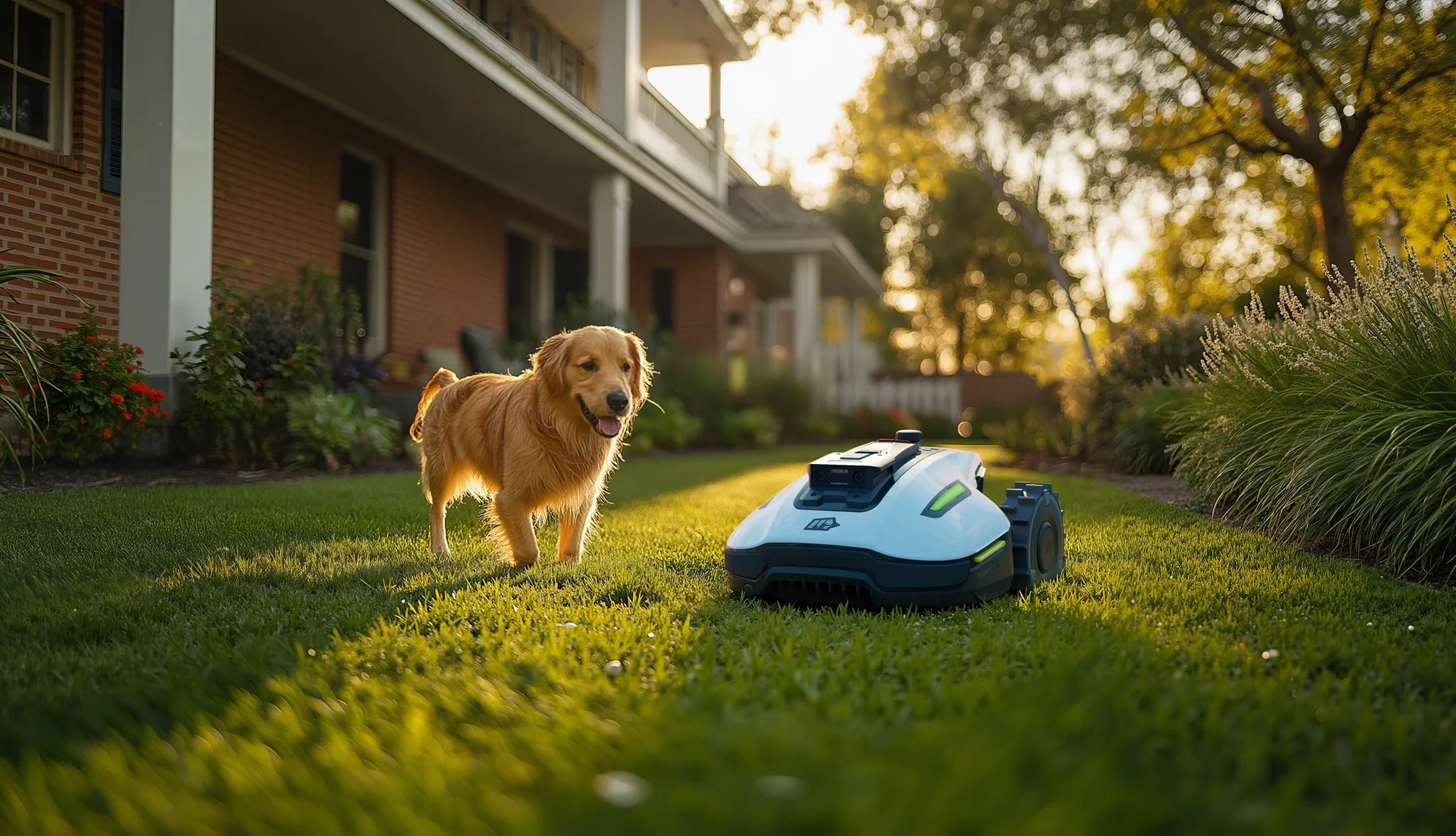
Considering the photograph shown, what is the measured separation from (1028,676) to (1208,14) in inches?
372

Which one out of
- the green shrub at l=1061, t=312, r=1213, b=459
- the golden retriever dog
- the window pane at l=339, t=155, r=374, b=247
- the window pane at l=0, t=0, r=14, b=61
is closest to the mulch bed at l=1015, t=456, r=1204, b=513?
the green shrub at l=1061, t=312, r=1213, b=459

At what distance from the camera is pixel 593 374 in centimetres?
394

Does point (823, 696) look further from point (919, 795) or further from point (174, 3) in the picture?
point (174, 3)

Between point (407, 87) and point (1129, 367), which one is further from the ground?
point (407, 87)

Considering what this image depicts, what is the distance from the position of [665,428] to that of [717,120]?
7150 millimetres

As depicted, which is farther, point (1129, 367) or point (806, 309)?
point (806, 309)

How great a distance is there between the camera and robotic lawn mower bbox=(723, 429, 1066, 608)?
307 centimetres

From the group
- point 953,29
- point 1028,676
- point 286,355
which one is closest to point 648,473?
point 286,355

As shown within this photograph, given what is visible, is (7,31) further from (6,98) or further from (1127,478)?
(1127,478)

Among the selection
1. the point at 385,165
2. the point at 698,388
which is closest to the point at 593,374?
the point at 385,165

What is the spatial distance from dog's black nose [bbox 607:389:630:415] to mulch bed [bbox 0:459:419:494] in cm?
295

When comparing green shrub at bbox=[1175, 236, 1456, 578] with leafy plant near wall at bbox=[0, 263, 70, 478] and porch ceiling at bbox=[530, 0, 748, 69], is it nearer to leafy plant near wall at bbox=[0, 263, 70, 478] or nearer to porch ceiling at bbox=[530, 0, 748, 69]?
leafy plant near wall at bbox=[0, 263, 70, 478]

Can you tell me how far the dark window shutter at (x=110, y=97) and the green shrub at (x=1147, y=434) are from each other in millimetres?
8055

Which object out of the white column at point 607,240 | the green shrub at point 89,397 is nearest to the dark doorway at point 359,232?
the white column at point 607,240
